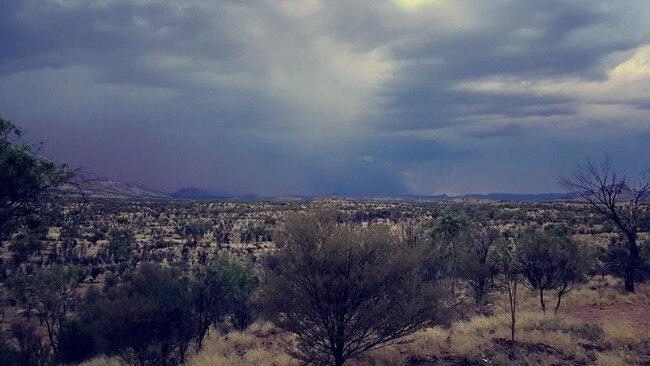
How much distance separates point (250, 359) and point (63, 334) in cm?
1065

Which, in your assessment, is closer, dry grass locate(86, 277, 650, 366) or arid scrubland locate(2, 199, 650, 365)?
dry grass locate(86, 277, 650, 366)

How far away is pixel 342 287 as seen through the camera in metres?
12.7

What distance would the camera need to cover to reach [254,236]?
59031 millimetres

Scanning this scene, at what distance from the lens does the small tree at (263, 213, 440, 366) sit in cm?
1265

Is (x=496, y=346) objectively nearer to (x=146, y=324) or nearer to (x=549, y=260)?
(x=549, y=260)

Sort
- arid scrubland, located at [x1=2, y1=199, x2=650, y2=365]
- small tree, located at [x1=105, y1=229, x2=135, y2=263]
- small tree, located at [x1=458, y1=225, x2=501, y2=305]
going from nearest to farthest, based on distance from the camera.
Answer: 1. arid scrubland, located at [x1=2, y1=199, x2=650, y2=365]
2. small tree, located at [x1=458, y1=225, x2=501, y2=305]
3. small tree, located at [x1=105, y1=229, x2=135, y2=263]

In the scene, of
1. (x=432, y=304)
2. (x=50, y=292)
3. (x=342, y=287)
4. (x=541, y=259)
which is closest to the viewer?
(x=342, y=287)

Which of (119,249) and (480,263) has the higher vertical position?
(480,263)

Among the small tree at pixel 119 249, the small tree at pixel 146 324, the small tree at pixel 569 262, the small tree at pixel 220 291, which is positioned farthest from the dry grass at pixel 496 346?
the small tree at pixel 119 249

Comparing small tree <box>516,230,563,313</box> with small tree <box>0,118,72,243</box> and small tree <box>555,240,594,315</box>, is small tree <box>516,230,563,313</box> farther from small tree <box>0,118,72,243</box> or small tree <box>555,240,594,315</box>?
small tree <box>0,118,72,243</box>

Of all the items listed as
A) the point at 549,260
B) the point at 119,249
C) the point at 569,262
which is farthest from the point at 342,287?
the point at 119,249

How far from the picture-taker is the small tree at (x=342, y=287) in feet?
41.5

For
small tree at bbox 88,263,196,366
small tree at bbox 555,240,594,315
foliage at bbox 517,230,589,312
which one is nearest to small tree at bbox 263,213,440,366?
small tree at bbox 88,263,196,366

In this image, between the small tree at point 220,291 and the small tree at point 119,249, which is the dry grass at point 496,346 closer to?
the small tree at point 220,291
